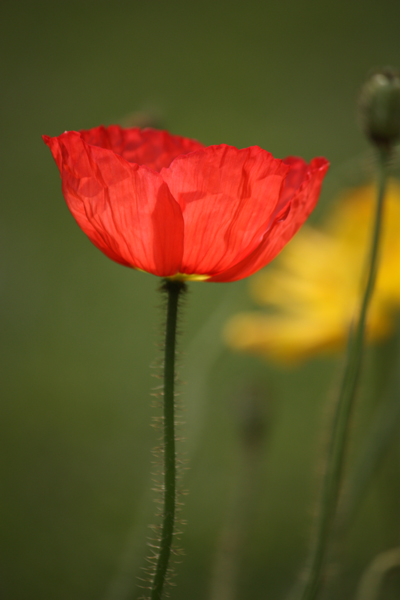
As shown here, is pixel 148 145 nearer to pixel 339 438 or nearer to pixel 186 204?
pixel 186 204

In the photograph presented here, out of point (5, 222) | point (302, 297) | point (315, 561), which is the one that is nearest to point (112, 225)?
point (315, 561)

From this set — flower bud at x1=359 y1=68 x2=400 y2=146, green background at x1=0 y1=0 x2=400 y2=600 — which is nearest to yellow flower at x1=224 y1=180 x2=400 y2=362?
green background at x1=0 y1=0 x2=400 y2=600

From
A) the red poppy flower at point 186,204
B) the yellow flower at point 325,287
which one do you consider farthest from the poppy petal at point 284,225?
the yellow flower at point 325,287

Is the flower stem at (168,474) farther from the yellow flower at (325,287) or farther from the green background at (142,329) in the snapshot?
the yellow flower at (325,287)

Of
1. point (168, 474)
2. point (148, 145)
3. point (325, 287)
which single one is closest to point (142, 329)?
point (325, 287)

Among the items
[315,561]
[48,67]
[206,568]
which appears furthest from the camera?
[48,67]

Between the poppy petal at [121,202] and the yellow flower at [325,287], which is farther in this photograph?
the yellow flower at [325,287]

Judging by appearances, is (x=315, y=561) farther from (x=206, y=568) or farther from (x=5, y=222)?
(x=5, y=222)

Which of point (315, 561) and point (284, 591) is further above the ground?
point (315, 561)
